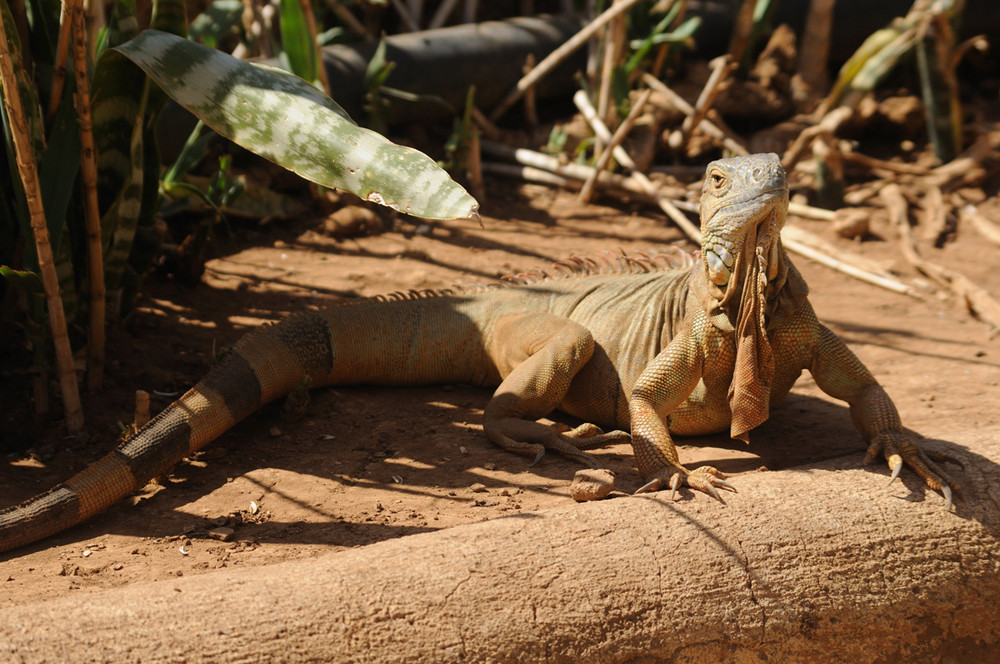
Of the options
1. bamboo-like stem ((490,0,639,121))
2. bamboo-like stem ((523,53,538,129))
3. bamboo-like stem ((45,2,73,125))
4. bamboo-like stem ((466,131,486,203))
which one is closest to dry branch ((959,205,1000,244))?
bamboo-like stem ((490,0,639,121))

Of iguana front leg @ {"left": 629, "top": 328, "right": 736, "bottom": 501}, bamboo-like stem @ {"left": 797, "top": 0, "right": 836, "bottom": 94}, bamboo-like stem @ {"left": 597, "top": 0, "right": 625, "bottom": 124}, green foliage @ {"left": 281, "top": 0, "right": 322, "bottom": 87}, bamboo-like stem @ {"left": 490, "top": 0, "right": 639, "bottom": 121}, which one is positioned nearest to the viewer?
iguana front leg @ {"left": 629, "top": 328, "right": 736, "bottom": 501}

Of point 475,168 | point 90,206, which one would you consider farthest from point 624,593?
point 475,168

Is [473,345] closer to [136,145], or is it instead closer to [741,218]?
[741,218]

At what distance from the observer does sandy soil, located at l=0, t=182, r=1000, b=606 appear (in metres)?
2.97

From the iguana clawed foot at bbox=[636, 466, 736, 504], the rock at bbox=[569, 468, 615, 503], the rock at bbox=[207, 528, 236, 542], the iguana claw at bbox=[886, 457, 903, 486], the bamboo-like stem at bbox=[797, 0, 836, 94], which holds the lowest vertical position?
the rock at bbox=[207, 528, 236, 542]

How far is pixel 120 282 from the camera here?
13.3ft

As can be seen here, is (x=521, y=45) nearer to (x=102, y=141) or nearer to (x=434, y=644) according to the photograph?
(x=102, y=141)

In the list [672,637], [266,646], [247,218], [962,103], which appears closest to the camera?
[266,646]

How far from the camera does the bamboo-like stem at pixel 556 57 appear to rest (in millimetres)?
6898

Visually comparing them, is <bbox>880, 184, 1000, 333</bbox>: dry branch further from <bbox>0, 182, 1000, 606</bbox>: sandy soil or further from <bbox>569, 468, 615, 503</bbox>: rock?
<bbox>569, 468, 615, 503</bbox>: rock

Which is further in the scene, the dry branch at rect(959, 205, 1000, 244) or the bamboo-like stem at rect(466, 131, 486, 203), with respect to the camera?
the bamboo-like stem at rect(466, 131, 486, 203)

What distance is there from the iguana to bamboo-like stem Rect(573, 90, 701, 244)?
236 cm

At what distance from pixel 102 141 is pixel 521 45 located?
16.4ft

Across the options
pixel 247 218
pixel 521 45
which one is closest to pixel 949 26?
pixel 521 45
